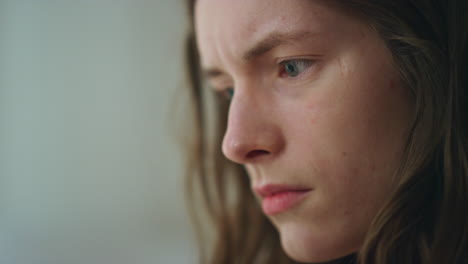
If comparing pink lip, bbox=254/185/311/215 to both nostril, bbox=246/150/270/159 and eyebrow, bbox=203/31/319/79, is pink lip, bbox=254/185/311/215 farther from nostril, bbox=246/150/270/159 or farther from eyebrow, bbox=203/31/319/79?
eyebrow, bbox=203/31/319/79

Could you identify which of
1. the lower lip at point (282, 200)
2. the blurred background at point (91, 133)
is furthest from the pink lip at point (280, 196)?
the blurred background at point (91, 133)

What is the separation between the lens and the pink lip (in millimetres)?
698

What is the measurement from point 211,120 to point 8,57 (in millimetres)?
569

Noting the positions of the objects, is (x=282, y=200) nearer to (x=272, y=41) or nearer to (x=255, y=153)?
(x=255, y=153)

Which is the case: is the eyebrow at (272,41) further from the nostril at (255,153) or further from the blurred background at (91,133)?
the blurred background at (91,133)

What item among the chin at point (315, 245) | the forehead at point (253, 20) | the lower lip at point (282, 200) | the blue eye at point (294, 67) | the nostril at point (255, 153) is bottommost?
the chin at point (315, 245)

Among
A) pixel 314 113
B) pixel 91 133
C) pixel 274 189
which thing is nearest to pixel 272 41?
pixel 314 113

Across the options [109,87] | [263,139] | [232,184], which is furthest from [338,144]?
[109,87]

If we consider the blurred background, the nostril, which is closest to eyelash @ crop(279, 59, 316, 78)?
the nostril

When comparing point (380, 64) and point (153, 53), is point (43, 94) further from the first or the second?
point (380, 64)

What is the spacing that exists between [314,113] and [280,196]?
0.17m

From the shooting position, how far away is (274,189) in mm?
722

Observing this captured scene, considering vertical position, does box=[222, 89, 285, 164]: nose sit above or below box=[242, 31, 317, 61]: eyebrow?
below

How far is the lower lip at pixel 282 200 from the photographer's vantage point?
699 millimetres
